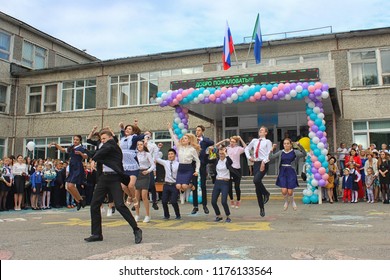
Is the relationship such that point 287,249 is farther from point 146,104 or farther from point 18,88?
point 18,88

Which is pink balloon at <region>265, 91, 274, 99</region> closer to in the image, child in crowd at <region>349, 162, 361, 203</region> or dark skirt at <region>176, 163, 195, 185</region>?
child in crowd at <region>349, 162, 361, 203</region>

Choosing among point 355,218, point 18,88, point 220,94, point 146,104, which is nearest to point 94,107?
point 146,104

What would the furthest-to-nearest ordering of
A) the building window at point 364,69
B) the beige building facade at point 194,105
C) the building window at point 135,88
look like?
the building window at point 135,88 < the building window at point 364,69 < the beige building facade at point 194,105

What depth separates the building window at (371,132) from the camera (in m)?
17.7

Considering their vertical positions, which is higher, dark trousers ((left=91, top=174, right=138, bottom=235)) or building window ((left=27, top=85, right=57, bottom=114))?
building window ((left=27, top=85, right=57, bottom=114))

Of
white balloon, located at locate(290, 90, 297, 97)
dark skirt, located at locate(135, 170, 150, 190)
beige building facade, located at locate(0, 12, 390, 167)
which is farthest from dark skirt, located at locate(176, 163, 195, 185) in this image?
beige building facade, located at locate(0, 12, 390, 167)

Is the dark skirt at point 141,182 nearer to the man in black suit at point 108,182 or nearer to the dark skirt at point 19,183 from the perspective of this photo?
the man in black suit at point 108,182

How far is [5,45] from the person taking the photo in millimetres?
23766

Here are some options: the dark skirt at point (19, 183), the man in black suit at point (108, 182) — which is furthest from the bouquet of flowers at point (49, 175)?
the man in black suit at point (108, 182)

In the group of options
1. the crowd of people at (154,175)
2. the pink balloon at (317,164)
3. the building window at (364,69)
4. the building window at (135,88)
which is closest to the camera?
the crowd of people at (154,175)

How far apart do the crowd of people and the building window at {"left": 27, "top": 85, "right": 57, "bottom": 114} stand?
11.5 meters

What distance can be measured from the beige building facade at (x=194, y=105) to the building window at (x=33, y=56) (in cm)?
38

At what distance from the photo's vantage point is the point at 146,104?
22.3m

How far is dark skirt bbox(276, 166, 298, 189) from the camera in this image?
8359 mm
